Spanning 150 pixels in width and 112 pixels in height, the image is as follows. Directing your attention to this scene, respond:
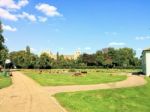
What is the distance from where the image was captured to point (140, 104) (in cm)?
2927

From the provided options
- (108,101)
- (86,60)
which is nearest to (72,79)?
(108,101)

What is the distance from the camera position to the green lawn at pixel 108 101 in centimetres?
2353

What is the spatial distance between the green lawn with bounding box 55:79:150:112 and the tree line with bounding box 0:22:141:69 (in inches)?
4447

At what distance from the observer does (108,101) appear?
2880 cm

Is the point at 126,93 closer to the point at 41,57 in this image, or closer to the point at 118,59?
the point at 41,57

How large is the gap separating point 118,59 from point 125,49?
1523 cm

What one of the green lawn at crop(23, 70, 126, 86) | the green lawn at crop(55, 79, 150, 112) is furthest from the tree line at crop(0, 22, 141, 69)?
the green lawn at crop(55, 79, 150, 112)

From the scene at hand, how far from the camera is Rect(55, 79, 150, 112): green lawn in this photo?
2353 cm

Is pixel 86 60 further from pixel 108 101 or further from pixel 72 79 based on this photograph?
pixel 108 101

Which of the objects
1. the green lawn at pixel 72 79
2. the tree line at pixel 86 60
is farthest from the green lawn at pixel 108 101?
the tree line at pixel 86 60

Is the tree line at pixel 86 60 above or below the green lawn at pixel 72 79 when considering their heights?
above

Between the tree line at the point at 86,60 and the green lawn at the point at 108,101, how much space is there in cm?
11296

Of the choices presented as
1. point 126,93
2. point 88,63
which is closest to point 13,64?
point 88,63

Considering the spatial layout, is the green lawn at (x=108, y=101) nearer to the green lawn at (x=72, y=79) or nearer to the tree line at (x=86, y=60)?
the green lawn at (x=72, y=79)
